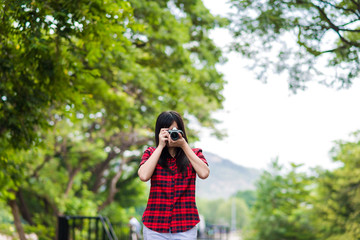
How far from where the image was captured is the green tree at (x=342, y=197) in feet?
36.0

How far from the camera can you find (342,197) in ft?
38.6

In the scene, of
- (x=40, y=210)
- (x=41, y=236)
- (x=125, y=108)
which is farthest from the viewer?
(x=40, y=210)

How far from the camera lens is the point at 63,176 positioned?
679 inches

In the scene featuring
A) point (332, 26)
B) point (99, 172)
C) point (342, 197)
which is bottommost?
point (342, 197)

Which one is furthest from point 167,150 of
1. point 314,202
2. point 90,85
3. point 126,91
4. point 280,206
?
point 280,206

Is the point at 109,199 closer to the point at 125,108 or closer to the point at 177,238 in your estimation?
the point at 125,108

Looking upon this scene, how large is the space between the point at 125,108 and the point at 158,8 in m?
Result: 2.71

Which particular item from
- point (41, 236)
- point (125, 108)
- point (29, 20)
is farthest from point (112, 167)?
point (29, 20)

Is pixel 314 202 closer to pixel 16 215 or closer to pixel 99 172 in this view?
A: pixel 16 215

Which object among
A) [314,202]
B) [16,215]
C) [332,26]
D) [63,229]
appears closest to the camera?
[332,26]

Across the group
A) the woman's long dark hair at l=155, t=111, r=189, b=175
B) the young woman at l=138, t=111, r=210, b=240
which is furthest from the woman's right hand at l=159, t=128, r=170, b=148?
the woman's long dark hair at l=155, t=111, r=189, b=175

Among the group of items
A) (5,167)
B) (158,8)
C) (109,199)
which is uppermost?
(158,8)

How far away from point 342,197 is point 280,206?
34.2 feet

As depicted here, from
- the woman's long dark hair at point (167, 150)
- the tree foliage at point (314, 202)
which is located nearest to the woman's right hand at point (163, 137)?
the woman's long dark hair at point (167, 150)
